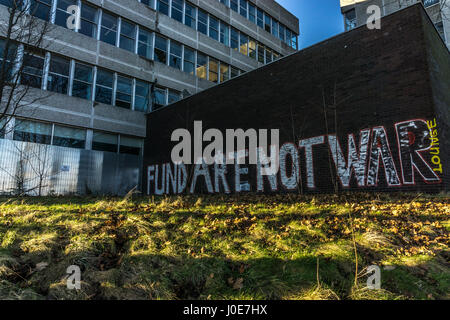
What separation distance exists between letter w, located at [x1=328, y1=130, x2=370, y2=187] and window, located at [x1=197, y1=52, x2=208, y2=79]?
15.1 metres

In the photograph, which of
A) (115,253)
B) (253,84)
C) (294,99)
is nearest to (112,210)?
(115,253)

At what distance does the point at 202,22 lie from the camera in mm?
23312

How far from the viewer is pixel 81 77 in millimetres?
16688

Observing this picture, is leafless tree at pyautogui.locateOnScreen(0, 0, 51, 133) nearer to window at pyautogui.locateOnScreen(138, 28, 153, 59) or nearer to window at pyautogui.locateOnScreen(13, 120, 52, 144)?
window at pyautogui.locateOnScreen(13, 120, 52, 144)

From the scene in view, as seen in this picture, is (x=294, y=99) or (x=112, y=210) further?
(x=294, y=99)

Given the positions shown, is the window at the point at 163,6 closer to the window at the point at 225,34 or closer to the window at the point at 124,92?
the window at the point at 225,34

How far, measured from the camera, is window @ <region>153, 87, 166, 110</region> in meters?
19.8

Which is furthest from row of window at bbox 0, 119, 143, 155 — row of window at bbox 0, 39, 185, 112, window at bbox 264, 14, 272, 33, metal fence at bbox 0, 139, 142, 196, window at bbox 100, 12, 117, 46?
window at bbox 264, 14, 272, 33

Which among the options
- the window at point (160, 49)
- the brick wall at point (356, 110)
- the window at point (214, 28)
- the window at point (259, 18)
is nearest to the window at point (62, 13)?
the window at point (160, 49)
